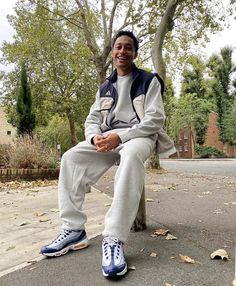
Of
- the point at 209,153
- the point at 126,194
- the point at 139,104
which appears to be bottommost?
the point at 209,153

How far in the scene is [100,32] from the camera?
52.5 ft

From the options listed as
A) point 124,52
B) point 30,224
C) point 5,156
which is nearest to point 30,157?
point 5,156

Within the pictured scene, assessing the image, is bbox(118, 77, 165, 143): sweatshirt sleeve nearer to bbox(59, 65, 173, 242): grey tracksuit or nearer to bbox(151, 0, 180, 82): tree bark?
bbox(59, 65, 173, 242): grey tracksuit

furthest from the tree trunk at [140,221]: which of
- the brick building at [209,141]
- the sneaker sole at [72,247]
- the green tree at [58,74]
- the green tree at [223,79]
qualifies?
the brick building at [209,141]

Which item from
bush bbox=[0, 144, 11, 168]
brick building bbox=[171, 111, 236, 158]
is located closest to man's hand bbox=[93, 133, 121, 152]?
bush bbox=[0, 144, 11, 168]

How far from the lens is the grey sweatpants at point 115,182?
6.78ft

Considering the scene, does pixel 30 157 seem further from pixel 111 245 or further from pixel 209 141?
pixel 209 141

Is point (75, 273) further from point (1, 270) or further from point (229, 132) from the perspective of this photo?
point (229, 132)

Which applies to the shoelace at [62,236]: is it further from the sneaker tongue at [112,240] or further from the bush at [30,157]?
the bush at [30,157]

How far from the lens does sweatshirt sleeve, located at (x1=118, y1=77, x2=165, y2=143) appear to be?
2.37 metres

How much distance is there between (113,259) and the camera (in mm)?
1952

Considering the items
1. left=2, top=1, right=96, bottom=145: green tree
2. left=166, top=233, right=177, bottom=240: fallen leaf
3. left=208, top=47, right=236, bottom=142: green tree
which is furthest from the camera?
left=208, top=47, right=236, bottom=142: green tree

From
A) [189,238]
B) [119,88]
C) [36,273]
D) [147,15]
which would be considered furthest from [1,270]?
[147,15]

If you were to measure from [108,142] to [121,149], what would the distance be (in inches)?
4.0
